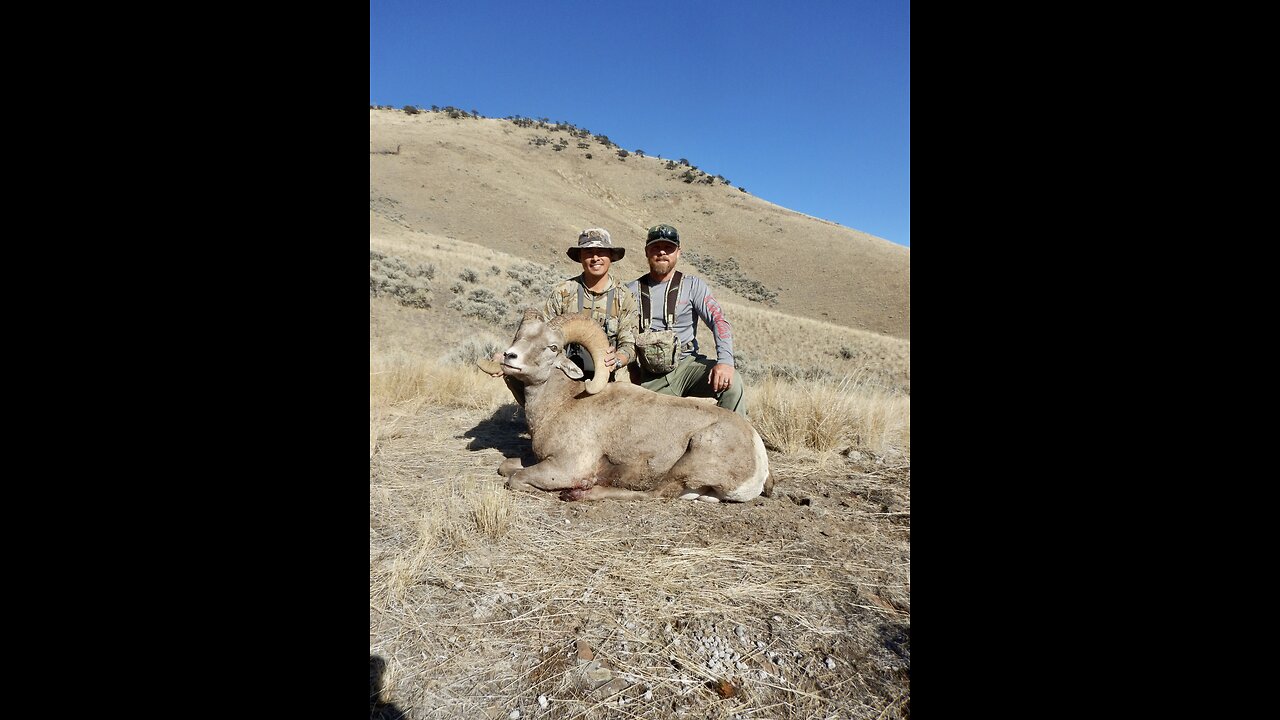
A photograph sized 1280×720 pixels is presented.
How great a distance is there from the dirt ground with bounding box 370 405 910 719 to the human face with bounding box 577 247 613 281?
2.16 m

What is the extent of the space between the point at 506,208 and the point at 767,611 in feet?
160

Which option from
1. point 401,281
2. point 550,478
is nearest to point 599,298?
point 550,478

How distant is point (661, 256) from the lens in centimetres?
530

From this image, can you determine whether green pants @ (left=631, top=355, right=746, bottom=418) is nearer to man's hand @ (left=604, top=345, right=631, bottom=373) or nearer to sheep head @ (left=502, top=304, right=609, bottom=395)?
man's hand @ (left=604, top=345, right=631, bottom=373)

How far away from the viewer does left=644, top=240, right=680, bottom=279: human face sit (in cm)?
525

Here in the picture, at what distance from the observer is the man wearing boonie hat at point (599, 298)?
5.21 m

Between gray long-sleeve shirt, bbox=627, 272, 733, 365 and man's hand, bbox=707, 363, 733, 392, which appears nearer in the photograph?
man's hand, bbox=707, 363, 733, 392

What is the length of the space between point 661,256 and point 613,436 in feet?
6.52

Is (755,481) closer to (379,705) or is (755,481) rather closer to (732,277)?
(379,705)

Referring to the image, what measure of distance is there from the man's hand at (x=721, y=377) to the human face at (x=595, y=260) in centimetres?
142

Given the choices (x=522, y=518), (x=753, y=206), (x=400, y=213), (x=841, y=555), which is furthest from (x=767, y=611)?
(x=753, y=206)

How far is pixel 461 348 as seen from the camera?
11.3 meters

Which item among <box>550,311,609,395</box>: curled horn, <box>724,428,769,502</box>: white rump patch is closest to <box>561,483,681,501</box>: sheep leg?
<box>724,428,769,502</box>: white rump patch
